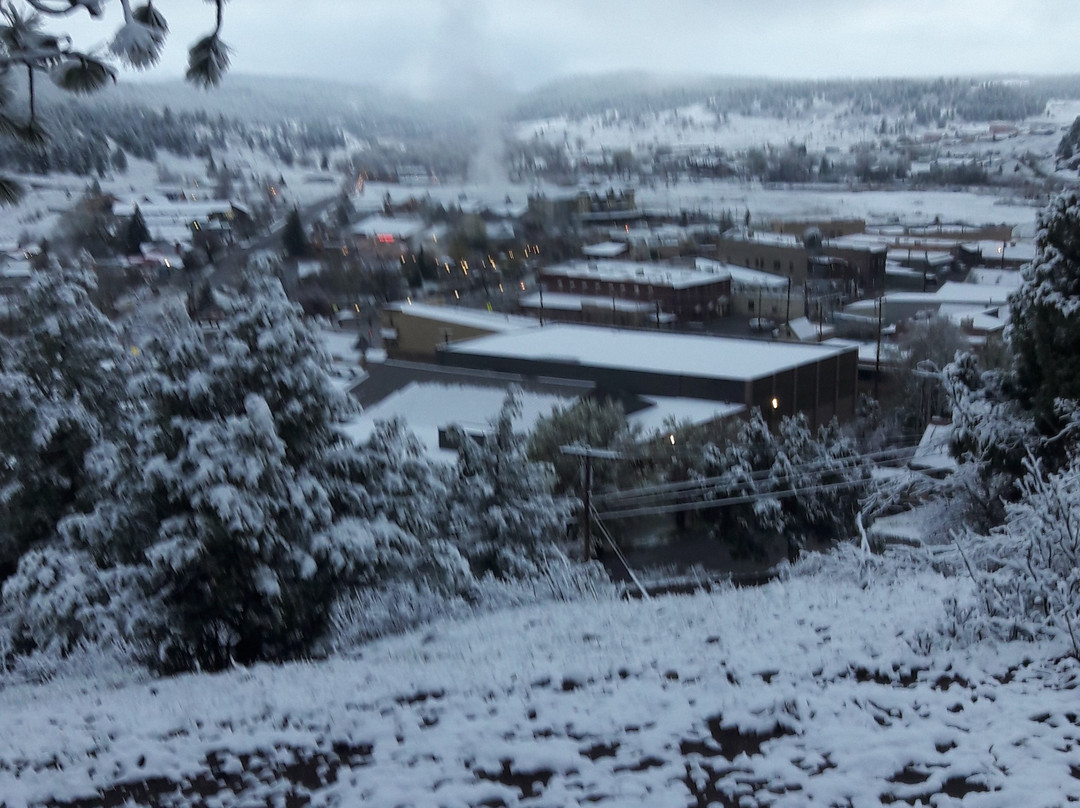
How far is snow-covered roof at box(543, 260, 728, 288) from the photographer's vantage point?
73.8ft

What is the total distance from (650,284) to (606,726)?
2033 cm

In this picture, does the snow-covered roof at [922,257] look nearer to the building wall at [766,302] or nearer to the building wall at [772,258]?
the building wall at [772,258]

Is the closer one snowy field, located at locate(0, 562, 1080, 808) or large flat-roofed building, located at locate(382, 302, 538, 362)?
snowy field, located at locate(0, 562, 1080, 808)

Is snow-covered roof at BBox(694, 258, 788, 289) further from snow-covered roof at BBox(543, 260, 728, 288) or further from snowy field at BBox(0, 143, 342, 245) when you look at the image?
snowy field at BBox(0, 143, 342, 245)

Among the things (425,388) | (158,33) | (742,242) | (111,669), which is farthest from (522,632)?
(742,242)

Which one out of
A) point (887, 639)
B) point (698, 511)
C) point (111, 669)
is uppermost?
point (887, 639)

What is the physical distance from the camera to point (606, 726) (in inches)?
107

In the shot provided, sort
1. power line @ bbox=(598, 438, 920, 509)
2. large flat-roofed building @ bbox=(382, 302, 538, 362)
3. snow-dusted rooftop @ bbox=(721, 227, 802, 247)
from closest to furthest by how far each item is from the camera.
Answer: power line @ bbox=(598, 438, 920, 509) < large flat-roofed building @ bbox=(382, 302, 538, 362) < snow-dusted rooftop @ bbox=(721, 227, 802, 247)

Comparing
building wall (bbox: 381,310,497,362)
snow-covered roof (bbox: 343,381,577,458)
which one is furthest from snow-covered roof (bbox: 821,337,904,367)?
building wall (bbox: 381,310,497,362)

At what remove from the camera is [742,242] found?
24.2 m

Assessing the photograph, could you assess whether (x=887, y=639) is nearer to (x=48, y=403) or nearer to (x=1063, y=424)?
(x=1063, y=424)

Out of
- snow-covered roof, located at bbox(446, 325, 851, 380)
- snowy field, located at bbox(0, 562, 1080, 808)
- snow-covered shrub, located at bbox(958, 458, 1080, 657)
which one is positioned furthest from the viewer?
snow-covered roof, located at bbox(446, 325, 851, 380)

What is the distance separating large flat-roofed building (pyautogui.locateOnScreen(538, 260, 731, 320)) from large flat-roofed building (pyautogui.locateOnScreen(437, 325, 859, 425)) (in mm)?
3382

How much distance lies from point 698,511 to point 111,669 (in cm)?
751
